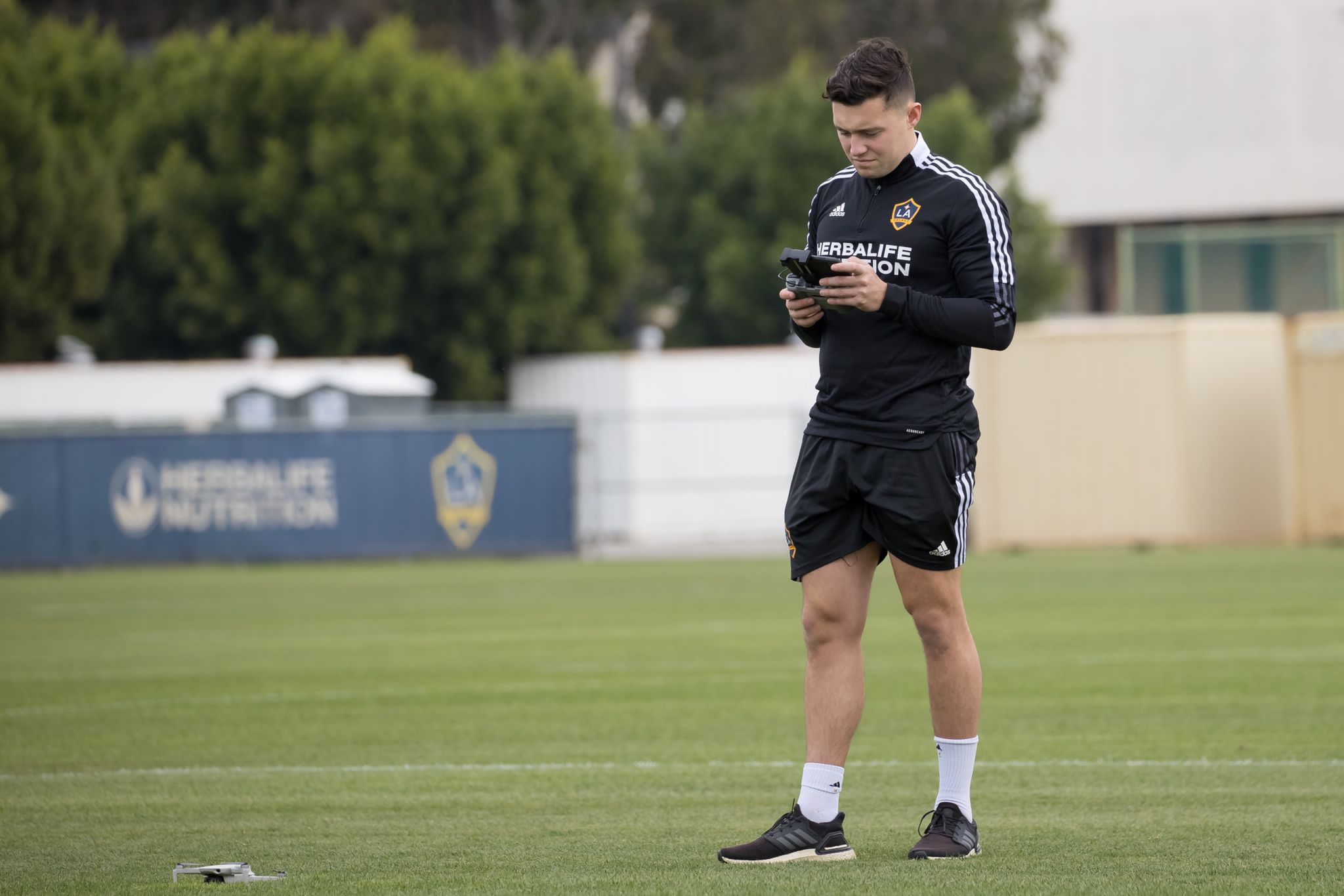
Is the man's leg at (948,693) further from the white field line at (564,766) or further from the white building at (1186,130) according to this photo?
the white building at (1186,130)

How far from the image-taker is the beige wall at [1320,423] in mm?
28594

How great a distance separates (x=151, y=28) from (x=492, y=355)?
757 inches

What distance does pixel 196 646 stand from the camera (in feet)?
51.8

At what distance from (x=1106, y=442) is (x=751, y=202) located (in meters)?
20.1

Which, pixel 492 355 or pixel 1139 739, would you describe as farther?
pixel 492 355

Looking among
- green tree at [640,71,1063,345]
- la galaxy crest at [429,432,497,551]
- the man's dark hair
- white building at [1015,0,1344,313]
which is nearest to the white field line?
the man's dark hair

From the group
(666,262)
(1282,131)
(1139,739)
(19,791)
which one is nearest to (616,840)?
(19,791)

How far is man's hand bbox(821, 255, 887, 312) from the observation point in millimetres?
5910

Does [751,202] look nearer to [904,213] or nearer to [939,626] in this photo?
[904,213]

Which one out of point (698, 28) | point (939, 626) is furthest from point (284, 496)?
point (698, 28)

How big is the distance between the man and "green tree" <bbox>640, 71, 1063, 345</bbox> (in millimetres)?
38584

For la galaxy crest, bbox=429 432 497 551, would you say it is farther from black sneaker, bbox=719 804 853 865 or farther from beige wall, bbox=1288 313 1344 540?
black sneaker, bbox=719 804 853 865

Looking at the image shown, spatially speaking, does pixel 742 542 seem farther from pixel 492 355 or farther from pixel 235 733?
pixel 235 733

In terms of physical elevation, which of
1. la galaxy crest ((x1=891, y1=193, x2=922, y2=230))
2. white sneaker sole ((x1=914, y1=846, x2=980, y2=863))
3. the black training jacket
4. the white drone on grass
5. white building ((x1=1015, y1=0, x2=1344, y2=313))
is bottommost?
white sneaker sole ((x1=914, y1=846, x2=980, y2=863))
